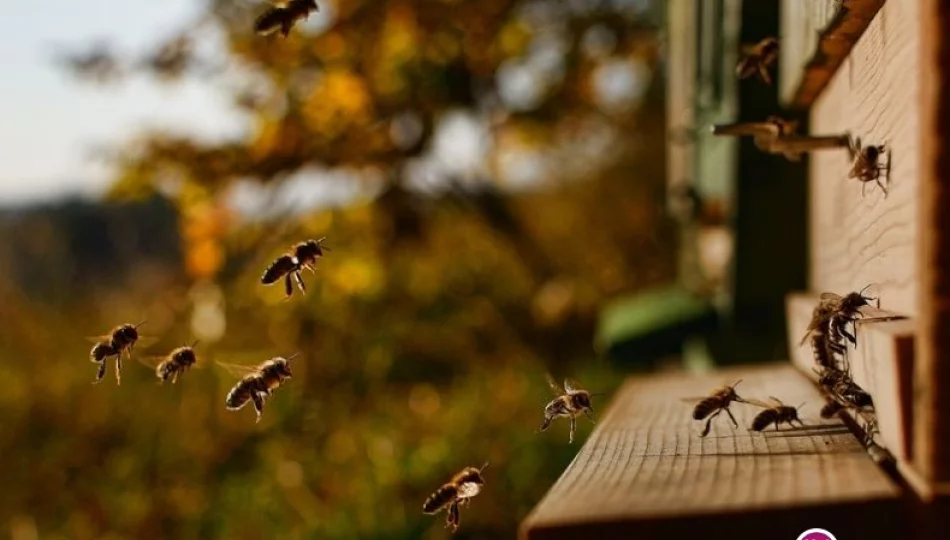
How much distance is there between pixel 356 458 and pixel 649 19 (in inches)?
179

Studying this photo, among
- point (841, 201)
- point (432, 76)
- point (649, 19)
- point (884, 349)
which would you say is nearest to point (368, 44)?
point (432, 76)

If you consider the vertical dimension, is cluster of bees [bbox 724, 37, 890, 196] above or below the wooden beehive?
above

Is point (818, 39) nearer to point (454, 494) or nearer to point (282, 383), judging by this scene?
point (454, 494)

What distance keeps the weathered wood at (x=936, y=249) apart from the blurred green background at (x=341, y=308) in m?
3.98

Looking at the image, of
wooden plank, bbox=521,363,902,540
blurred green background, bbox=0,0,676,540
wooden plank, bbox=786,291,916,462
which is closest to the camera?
wooden plank, bbox=521,363,902,540

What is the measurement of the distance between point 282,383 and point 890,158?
166 centimetres

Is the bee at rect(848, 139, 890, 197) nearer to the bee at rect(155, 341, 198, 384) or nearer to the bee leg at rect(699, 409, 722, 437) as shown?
the bee leg at rect(699, 409, 722, 437)

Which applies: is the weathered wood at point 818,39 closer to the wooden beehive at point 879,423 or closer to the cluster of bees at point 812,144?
the wooden beehive at point 879,423

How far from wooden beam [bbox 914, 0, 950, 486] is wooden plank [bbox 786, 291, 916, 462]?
0.19 ft

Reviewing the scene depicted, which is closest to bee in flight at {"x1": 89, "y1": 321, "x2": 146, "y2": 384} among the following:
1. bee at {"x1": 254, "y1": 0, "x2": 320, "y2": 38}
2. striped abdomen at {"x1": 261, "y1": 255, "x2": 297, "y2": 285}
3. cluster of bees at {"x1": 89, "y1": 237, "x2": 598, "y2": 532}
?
cluster of bees at {"x1": 89, "y1": 237, "x2": 598, "y2": 532}

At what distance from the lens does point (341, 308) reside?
7.77 m

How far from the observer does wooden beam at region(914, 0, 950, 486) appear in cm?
131

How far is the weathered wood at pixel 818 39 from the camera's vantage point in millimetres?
1843

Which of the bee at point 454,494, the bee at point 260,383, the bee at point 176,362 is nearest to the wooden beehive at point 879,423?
the bee at point 454,494
